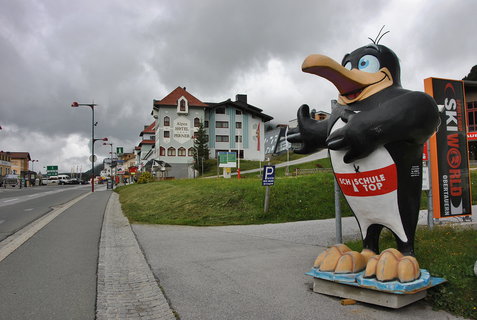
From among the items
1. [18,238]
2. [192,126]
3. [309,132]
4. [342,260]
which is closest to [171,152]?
[192,126]

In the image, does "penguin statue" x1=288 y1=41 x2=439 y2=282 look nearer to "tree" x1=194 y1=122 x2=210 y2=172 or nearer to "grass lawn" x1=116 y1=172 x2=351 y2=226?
"grass lawn" x1=116 y1=172 x2=351 y2=226

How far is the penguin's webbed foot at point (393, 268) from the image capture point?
3.77 metres

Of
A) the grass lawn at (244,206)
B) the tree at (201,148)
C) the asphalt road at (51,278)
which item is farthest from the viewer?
the tree at (201,148)

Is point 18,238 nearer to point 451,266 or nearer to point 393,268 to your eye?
point 393,268

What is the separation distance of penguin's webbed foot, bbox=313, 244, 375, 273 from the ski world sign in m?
5.09

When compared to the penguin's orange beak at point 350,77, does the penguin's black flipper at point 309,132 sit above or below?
below

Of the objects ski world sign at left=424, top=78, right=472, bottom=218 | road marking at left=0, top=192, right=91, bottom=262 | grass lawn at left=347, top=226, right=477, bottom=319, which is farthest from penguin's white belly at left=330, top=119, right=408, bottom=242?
road marking at left=0, top=192, right=91, bottom=262

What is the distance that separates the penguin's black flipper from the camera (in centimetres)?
528

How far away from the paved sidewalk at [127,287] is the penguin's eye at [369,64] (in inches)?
143

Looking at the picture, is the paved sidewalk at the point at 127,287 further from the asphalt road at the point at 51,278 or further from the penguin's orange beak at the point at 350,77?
the penguin's orange beak at the point at 350,77

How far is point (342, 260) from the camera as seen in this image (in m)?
4.20

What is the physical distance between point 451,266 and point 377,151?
1788 millimetres

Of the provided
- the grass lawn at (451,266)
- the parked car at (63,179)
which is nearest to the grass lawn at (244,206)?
the grass lawn at (451,266)

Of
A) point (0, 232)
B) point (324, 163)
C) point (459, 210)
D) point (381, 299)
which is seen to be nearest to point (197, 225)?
point (0, 232)
